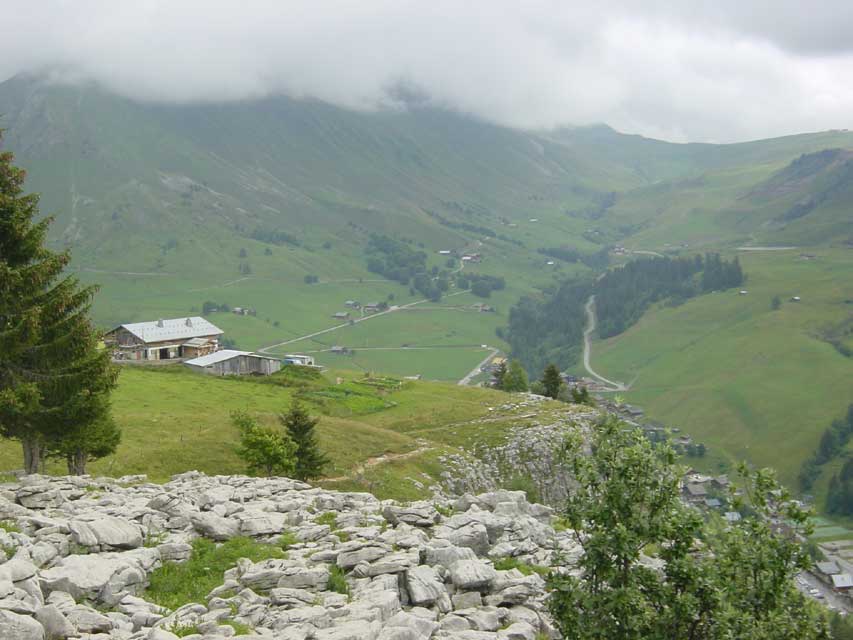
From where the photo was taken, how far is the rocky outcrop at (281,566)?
A: 56.4 feet

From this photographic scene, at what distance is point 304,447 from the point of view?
50750mm

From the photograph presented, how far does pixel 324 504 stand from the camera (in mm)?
31578

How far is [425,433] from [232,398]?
78.2 feet

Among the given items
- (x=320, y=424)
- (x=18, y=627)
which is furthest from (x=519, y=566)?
(x=320, y=424)

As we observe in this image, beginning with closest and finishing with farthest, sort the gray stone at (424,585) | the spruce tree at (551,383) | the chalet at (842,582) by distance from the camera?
the gray stone at (424,585) → the spruce tree at (551,383) → the chalet at (842,582)

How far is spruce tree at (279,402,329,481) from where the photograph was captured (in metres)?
50.1

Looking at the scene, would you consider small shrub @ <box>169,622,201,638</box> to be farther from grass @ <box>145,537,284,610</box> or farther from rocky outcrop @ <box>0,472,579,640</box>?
grass @ <box>145,537,284,610</box>

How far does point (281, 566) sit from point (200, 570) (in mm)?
2810

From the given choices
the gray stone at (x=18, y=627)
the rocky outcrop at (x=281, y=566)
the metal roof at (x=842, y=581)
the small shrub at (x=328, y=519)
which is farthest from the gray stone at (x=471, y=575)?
the metal roof at (x=842, y=581)

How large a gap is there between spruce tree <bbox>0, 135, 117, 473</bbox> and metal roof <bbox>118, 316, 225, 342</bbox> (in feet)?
305

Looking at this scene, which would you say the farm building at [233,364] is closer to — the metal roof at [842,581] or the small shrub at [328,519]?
the small shrub at [328,519]

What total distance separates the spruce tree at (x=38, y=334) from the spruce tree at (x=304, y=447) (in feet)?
55.8

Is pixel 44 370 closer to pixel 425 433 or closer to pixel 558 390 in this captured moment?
pixel 425 433

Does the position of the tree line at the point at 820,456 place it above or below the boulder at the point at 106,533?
below
